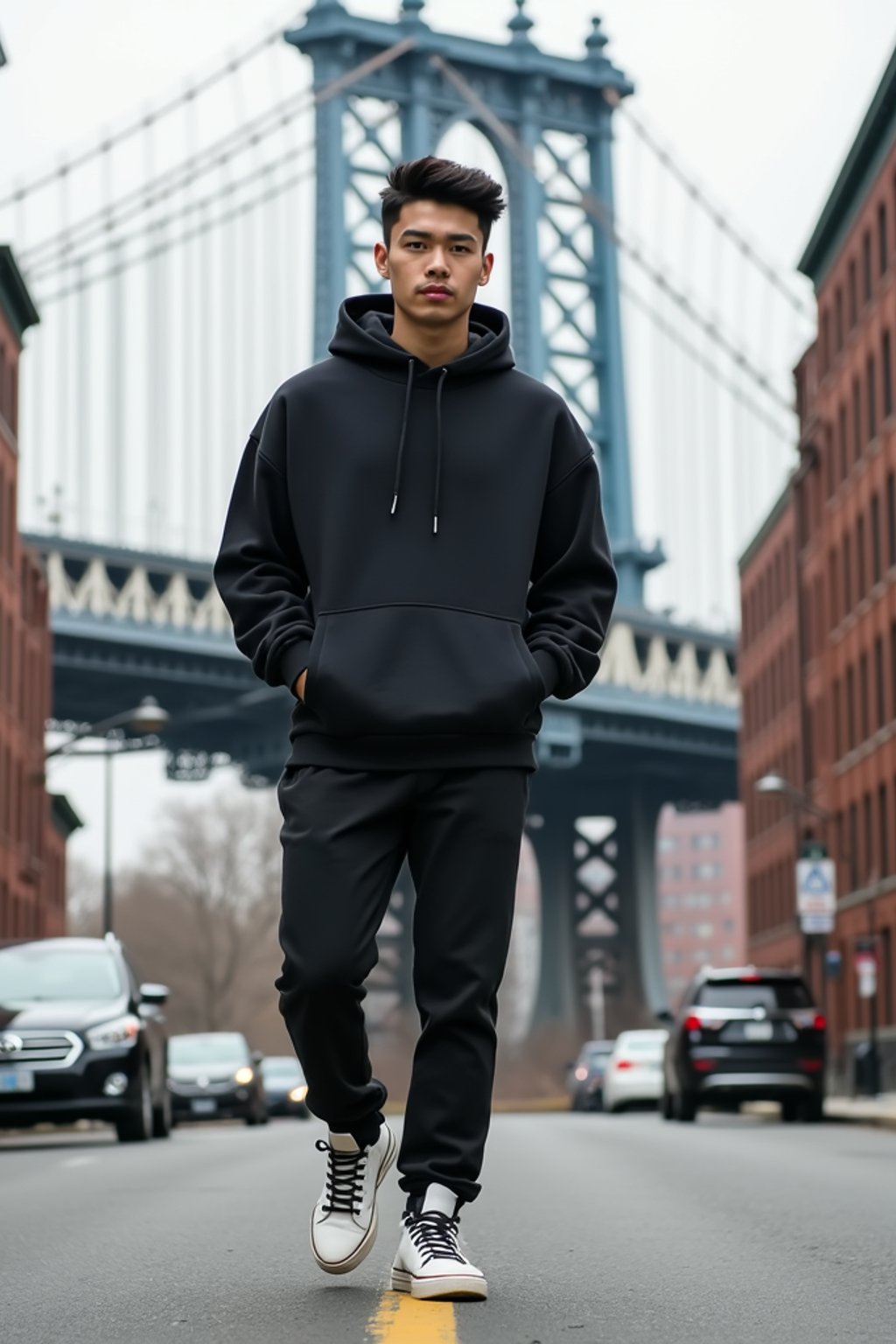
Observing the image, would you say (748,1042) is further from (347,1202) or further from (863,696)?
(863,696)

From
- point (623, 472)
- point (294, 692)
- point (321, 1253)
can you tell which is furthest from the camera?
point (623, 472)

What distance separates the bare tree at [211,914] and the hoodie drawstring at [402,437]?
3265 inches

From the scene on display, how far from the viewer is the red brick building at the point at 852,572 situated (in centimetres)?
4941

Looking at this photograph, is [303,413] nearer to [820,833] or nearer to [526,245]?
[820,833]

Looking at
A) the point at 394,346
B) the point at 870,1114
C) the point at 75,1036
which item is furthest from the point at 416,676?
the point at 870,1114

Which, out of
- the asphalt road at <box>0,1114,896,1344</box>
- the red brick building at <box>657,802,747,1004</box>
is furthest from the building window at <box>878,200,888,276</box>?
the red brick building at <box>657,802,747,1004</box>

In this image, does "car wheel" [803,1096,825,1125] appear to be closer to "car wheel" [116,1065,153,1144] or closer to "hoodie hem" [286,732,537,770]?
"car wheel" [116,1065,153,1144]

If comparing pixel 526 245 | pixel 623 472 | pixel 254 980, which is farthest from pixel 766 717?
pixel 254 980

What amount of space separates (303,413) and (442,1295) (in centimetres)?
181

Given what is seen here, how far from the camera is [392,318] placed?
19.3 ft

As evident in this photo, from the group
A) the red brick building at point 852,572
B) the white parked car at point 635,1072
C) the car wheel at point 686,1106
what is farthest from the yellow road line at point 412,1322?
the red brick building at point 852,572

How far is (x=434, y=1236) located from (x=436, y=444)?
1601 mm

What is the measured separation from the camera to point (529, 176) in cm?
7812

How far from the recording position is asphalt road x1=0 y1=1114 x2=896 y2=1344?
5.42 m
